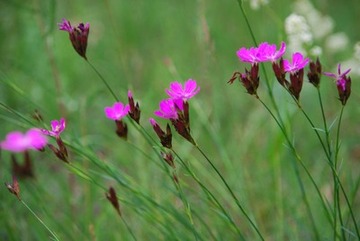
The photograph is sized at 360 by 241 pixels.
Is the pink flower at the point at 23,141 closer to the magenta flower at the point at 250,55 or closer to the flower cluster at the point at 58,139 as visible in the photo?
the flower cluster at the point at 58,139

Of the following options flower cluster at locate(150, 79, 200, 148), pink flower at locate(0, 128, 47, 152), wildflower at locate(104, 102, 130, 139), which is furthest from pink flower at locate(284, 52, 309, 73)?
pink flower at locate(0, 128, 47, 152)

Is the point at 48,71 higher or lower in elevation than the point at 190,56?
lower

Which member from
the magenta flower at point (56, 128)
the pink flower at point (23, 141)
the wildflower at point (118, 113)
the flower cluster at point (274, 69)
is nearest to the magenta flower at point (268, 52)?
the flower cluster at point (274, 69)

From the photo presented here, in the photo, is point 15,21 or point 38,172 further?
point 15,21

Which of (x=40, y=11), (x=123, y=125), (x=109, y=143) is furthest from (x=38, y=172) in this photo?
(x=123, y=125)

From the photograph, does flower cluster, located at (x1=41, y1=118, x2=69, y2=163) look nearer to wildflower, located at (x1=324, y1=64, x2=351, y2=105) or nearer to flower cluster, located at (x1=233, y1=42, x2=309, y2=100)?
flower cluster, located at (x1=233, y1=42, x2=309, y2=100)

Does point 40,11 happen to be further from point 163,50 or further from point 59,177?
point 163,50

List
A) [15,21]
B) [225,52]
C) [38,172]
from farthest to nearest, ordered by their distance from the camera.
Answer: [225,52] < [15,21] < [38,172]

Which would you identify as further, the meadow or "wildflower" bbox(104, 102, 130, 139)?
the meadow

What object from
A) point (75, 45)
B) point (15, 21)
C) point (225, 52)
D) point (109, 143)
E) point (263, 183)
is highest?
point (225, 52)
